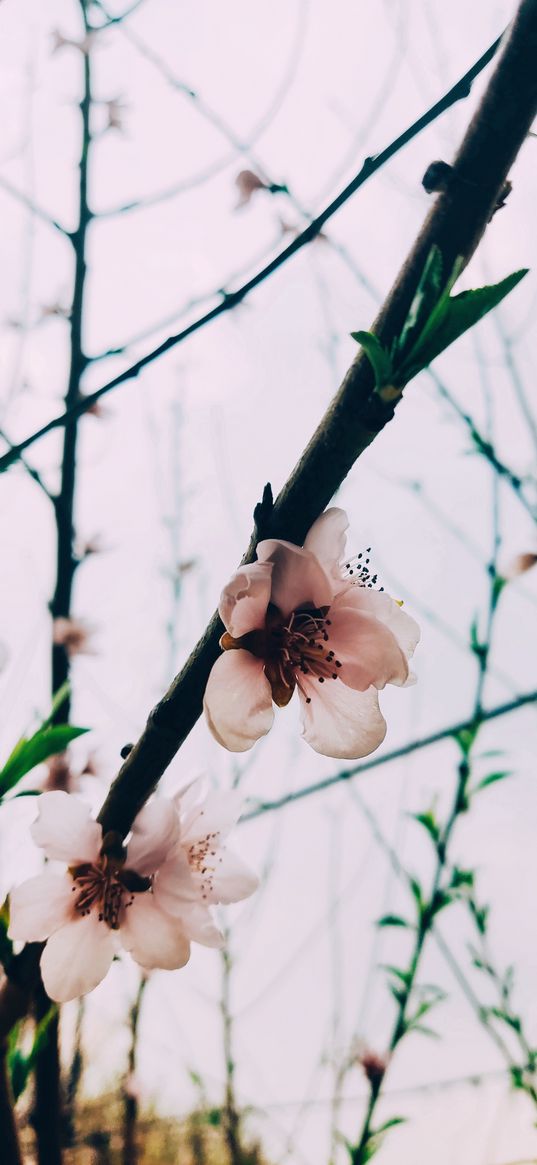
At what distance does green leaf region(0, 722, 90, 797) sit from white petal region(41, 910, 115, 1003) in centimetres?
14

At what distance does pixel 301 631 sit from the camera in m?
0.59

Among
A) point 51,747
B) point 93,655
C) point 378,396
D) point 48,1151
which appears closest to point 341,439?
point 378,396

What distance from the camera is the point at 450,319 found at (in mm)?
420

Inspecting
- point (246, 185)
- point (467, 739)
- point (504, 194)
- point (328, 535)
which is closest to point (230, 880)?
point (328, 535)

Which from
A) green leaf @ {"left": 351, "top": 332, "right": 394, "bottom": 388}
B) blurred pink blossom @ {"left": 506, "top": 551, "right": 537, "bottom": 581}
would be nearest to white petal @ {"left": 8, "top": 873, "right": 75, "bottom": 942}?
green leaf @ {"left": 351, "top": 332, "right": 394, "bottom": 388}

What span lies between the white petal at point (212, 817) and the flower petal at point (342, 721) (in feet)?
0.70

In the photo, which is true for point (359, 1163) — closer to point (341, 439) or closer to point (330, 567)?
point (330, 567)

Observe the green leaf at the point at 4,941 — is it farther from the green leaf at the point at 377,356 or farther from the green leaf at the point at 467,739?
the green leaf at the point at 467,739

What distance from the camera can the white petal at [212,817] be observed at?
30.9 inches

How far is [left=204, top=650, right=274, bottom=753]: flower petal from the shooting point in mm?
507

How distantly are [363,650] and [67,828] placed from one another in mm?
339

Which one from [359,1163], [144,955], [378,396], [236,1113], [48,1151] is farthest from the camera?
[236,1113]

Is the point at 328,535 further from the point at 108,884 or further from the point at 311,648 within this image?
the point at 108,884

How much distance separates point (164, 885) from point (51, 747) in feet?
0.54
